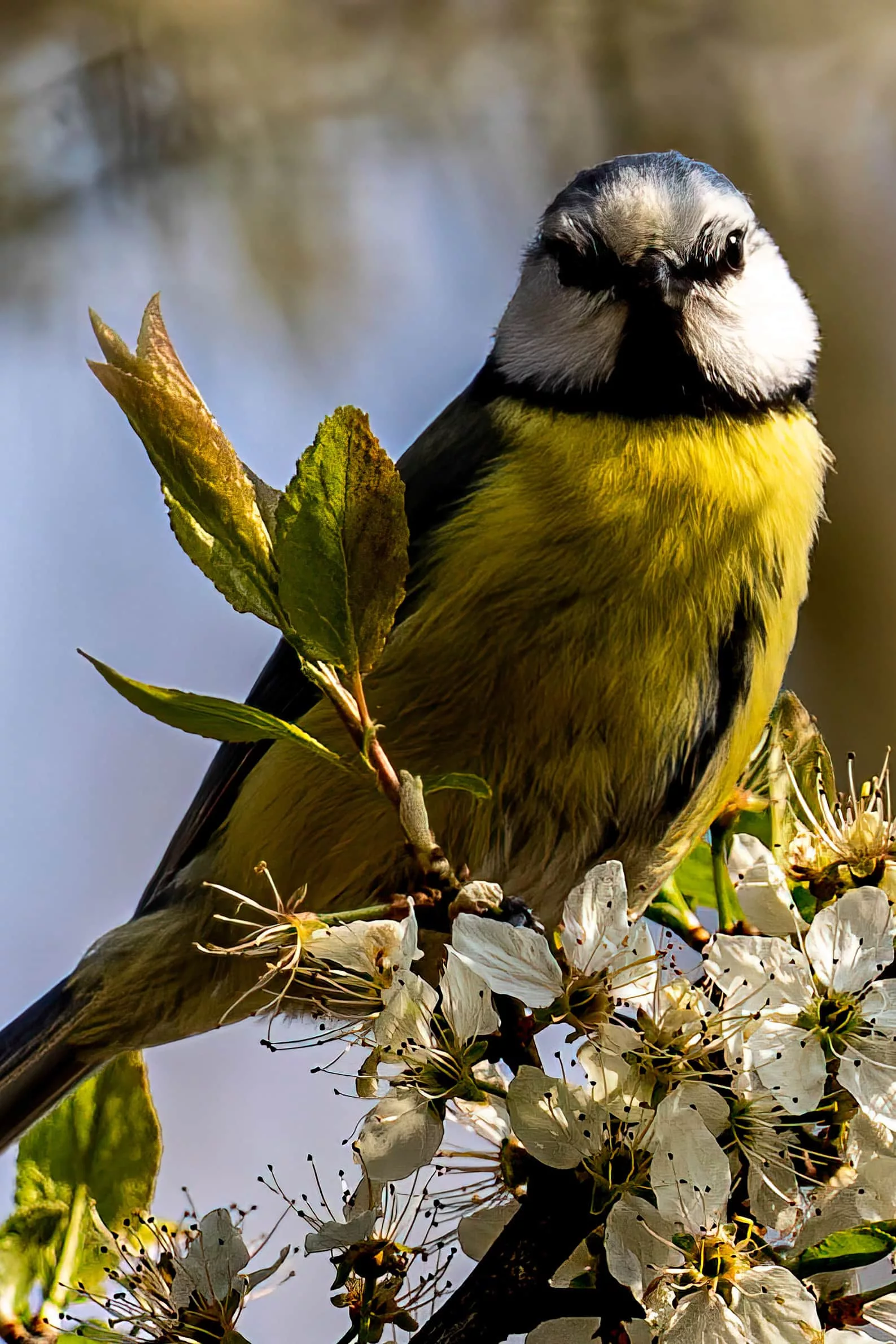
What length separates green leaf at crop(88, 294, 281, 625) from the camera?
0.69m

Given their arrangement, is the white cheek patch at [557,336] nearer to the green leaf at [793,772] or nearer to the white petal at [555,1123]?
the green leaf at [793,772]

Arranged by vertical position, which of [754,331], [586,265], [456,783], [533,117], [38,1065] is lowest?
[38,1065]

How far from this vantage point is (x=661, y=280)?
1.38m

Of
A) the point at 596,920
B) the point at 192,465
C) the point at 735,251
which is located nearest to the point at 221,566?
the point at 192,465

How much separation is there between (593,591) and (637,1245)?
68cm

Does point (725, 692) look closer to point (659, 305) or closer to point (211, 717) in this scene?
point (659, 305)

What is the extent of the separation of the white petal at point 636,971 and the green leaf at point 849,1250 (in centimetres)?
14

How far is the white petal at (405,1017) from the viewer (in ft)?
2.29

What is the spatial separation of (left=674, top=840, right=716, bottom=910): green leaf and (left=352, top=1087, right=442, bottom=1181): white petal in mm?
528

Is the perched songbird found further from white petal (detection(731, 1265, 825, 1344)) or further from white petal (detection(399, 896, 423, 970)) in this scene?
white petal (detection(731, 1265, 825, 1344))

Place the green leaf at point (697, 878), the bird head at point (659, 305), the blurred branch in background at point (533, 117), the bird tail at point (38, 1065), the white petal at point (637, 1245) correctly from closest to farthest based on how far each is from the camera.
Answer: the white petal at point (637, 1245), the green leaf at point (697, 878), the bird head at point (659, 305), the bird tail at point (38, 1065), the blurred branch in background at point (533, 117)

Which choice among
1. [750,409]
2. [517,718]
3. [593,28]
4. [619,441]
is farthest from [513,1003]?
[593,28]

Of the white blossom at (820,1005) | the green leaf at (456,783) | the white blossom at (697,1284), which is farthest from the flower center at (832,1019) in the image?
the green leaf at (456,783)

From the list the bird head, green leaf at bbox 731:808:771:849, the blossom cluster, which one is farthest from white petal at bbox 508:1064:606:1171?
the bird head
